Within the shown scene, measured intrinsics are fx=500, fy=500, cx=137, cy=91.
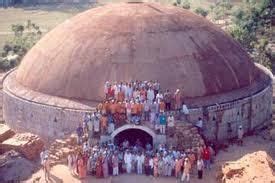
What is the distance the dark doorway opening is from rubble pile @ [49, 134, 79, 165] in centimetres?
193

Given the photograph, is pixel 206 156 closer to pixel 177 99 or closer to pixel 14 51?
→ pixel 177 99

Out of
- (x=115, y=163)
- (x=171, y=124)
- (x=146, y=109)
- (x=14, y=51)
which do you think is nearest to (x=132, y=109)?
(x=146, y=109)

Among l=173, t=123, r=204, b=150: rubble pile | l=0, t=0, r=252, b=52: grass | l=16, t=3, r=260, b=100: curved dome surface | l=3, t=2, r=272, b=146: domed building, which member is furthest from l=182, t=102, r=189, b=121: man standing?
l=0, t=0, r=252, b=52: grass

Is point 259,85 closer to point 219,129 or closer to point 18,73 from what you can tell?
point 219,129

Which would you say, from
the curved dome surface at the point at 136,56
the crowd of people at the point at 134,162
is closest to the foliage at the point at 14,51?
the curved dome surface at the point at 136,56

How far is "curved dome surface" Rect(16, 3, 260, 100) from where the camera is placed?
22.9 m

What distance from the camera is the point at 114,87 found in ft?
70.0

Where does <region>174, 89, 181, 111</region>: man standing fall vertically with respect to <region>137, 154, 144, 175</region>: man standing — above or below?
above

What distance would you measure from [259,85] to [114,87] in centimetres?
803

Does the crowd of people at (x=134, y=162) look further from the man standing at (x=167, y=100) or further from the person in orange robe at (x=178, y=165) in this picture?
the man standing at (x=167, y=100)

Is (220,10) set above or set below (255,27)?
below

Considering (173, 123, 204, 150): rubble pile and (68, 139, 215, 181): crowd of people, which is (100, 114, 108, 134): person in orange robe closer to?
(68, 139, 215, 181): crowd of people

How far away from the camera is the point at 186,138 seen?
808 inches

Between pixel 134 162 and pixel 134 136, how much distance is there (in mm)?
3173
